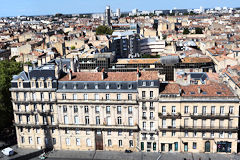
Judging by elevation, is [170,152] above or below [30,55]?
below

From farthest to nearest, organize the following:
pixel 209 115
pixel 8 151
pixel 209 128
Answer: pixel 8 151
pixel 209 128
pixel 209 115

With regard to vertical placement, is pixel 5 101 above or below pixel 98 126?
above

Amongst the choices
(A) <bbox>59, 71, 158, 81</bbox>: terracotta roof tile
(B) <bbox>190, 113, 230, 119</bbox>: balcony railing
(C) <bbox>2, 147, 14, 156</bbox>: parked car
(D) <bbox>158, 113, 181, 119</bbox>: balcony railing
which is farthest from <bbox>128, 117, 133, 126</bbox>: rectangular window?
(C) <bbox>2, 147, 14, 156</bbox>: parked car

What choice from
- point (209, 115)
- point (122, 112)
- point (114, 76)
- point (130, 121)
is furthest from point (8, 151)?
point (209, 115)

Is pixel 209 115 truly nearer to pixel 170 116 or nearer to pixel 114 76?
pixel 170 116

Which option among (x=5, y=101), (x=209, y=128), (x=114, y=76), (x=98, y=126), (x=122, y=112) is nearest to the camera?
(x=209, y=128)

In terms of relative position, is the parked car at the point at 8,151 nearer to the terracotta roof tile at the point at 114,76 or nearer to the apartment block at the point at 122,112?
the apartment block at the point at 122,112

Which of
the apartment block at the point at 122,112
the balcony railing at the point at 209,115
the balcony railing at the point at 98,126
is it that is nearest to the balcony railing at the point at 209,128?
the apartment block at the point at 122,112

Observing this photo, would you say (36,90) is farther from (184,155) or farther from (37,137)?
(184,155)

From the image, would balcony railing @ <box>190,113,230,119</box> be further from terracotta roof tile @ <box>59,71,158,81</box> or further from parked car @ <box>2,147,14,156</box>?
parked car @ <box>2,147,14,156</box>

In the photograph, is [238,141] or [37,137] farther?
[37,137]

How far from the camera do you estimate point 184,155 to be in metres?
58.4

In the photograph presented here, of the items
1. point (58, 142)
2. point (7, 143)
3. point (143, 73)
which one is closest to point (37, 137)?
point (58, 142)

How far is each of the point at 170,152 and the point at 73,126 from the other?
20198 millimetres
